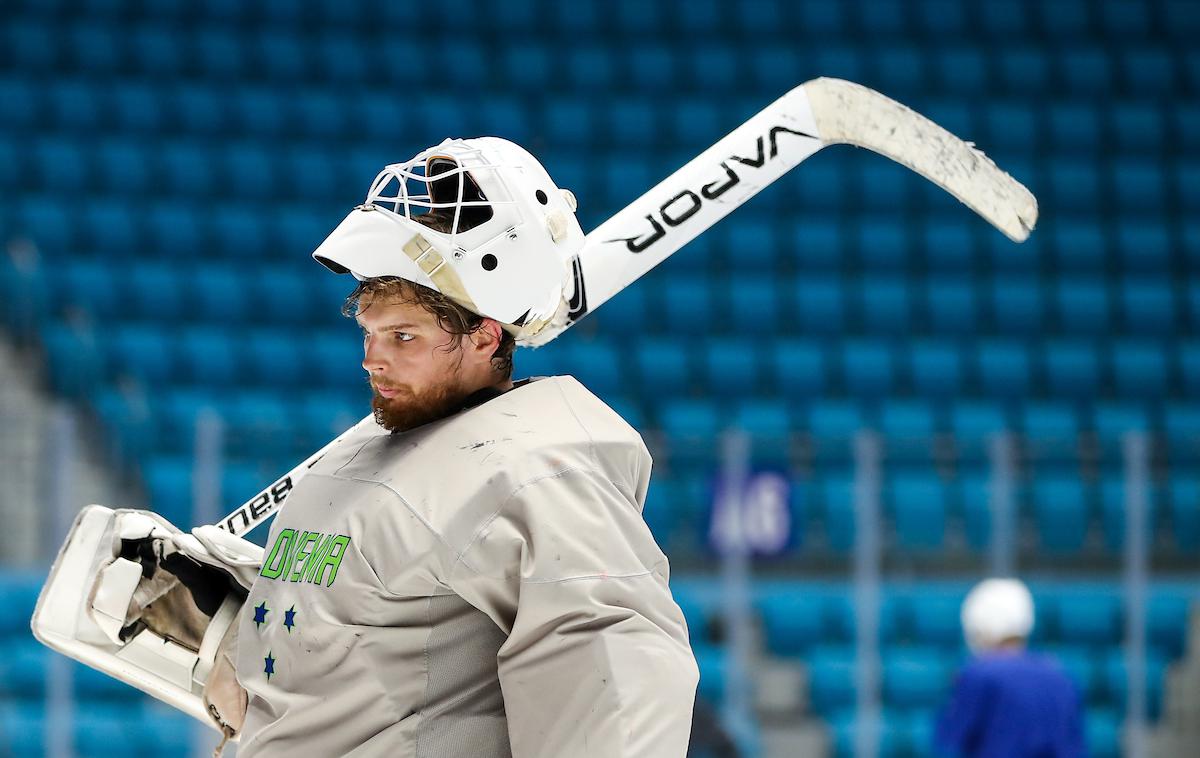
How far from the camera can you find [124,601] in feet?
6.50

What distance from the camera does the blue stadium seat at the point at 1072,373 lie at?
8086 millimetres

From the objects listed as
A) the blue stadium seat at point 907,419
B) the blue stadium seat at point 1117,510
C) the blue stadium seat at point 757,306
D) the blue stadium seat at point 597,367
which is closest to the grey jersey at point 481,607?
the blue stadium seat at point 1117,510

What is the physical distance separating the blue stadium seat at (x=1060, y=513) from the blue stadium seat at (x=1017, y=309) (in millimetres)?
2064

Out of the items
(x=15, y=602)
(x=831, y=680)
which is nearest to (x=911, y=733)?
(x=831, y=680)

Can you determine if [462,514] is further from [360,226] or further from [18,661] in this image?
[18,661]

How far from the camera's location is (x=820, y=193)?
28.8 feet

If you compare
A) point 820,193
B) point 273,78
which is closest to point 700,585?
point 820,193

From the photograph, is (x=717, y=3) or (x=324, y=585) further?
(x=717, y=3)

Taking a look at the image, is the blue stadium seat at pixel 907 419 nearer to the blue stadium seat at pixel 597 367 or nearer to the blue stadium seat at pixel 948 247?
the blue stadium seat at pixel 948 247

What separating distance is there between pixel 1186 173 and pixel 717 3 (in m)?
2.66

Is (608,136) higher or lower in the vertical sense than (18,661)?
higher

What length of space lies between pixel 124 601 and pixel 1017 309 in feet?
22.7

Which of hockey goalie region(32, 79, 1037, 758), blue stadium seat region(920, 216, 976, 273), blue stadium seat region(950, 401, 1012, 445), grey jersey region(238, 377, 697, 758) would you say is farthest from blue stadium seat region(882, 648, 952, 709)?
grey jersey region(238, 377, 697, 758)

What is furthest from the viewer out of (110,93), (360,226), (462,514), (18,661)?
(110,93)
